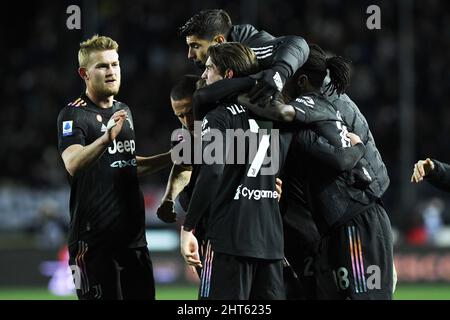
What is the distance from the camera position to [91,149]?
6.26m

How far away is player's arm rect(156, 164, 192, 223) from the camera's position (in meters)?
7.05

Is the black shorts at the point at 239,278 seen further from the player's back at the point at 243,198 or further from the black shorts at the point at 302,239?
the black shorts at the point at 302,239

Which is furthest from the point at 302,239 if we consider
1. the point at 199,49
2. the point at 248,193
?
the point at 199,49

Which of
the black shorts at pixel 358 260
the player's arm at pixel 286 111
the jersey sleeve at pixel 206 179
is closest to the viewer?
the jersey sleeve at pixel 206 179

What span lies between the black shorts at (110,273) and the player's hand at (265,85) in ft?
5.43

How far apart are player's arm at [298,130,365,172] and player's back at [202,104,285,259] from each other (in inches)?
14.5

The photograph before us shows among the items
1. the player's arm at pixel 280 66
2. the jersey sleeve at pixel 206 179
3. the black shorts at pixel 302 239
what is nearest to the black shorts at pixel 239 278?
the jersey sleeve at pixel 206 179

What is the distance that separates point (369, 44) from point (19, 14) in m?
8.24

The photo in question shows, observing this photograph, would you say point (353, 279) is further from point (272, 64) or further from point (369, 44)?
point (369, 44)

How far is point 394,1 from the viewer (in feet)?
66.4

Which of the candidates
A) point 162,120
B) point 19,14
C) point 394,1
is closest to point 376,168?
point 162,120

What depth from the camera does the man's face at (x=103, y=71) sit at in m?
6.70
